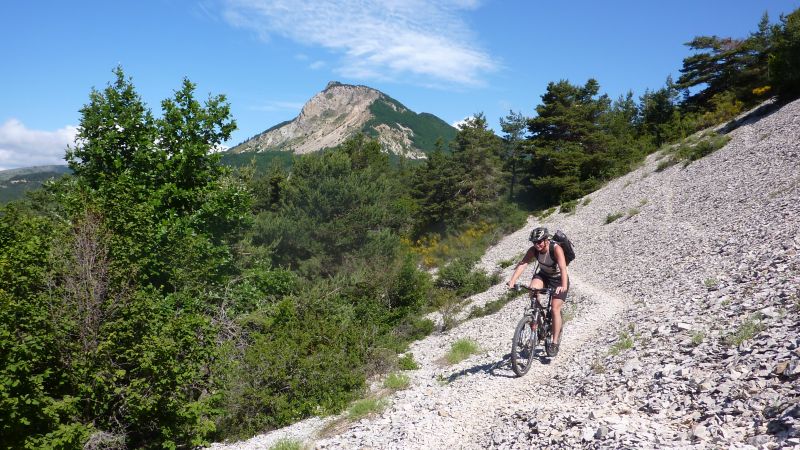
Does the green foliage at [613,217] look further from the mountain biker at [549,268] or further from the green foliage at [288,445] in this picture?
A: the green foliage at [288,445]

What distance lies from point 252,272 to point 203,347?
5.53 meters

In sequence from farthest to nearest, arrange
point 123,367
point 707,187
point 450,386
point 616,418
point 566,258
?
1. point 707,187
2. point 123,367
3. point 450,386
4. point 566,258
5. point 616,418

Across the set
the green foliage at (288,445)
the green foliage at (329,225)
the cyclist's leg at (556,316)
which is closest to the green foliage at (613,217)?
the green foliage at (329,225)

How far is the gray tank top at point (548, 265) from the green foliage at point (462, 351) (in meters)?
3.82

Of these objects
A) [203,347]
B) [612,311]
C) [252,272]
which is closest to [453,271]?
[252,272]

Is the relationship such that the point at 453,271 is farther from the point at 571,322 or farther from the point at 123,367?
the point at 123,367

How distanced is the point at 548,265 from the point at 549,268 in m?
0.05

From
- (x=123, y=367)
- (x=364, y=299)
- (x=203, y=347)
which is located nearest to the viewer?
(x=123, y=367)

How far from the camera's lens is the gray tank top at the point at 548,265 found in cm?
732

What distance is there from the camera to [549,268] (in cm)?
735

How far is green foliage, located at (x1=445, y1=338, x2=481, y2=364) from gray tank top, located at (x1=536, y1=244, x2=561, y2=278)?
382cm

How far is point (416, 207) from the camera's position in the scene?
43.6 m

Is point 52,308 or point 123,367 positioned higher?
point 52,308

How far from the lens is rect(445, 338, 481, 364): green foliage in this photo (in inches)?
413
